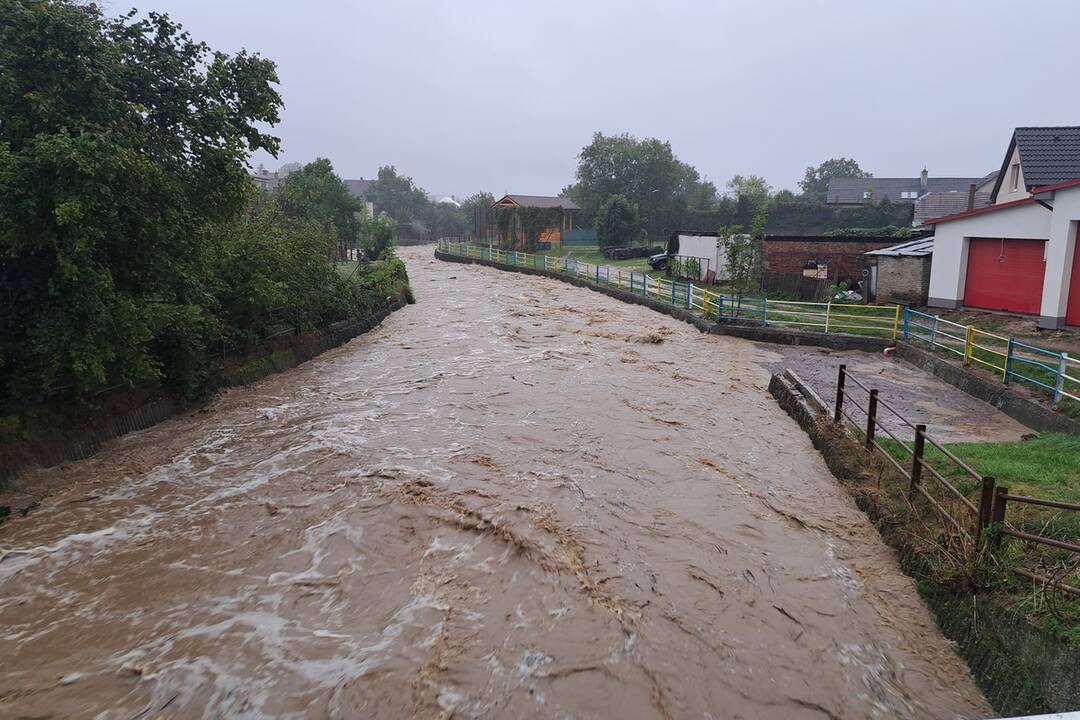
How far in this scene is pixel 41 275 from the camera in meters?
9.79

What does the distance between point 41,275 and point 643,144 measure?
61.6 metres

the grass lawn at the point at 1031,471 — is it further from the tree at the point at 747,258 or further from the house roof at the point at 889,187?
the house roof at the point at 889,187

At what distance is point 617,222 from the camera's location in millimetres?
52531

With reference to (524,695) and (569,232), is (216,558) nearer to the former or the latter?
(524,695)

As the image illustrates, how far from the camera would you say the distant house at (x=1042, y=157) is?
72.4 feet

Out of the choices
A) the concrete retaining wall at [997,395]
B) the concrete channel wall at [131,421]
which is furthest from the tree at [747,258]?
the concrete channel wall at [131,421]

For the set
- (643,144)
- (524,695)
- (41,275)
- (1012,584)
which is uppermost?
(643,144)

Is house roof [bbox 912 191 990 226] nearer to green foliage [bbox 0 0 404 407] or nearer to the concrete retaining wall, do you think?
the concrete retaining wall

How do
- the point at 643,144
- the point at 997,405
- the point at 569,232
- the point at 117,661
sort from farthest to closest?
the point at 643,144
the point at 569,232
the point at 997,405
the point at 117,661

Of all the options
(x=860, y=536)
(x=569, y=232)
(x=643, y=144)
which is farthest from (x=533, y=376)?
(x=643, y=144)

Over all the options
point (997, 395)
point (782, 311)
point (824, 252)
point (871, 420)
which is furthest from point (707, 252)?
point (871, 420)

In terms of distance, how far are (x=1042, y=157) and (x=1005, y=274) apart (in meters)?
5.77

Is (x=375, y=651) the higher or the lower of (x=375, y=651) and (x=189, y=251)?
the lower

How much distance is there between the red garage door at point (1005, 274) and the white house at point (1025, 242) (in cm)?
3
